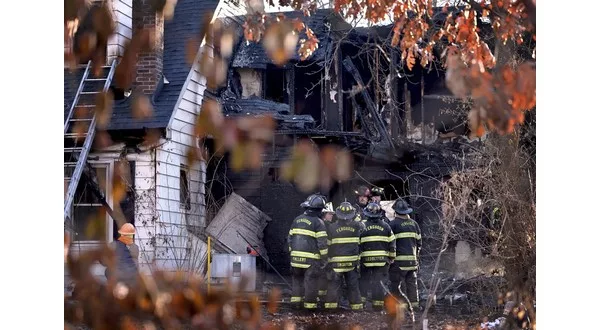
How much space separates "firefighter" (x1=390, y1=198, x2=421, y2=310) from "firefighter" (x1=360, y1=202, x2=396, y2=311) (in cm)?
4

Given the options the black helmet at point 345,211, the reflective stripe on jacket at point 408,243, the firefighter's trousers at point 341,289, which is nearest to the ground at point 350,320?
the firefighter's trousers at point 341,289

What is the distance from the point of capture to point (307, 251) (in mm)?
3939

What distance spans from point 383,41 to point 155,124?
3.90ft

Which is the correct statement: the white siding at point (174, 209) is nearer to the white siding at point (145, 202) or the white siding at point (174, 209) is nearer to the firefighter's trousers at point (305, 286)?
the white siding at point (145, 202)

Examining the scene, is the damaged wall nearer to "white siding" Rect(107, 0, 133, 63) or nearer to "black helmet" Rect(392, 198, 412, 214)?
"white siding" Rect(107, 0, 133, 63)

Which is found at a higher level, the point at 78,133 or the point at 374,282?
the point at 78,133

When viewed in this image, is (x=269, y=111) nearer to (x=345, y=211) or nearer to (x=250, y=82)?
(x=250, y=82)

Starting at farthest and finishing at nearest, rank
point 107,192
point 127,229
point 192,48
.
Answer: point 127,229 < point 107,192 < point 192,48

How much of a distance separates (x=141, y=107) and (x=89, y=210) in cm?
49

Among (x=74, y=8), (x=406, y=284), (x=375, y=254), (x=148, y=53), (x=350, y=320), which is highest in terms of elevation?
(x=74, y=8)

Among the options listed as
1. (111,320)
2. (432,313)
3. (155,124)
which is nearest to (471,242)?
(432,313)

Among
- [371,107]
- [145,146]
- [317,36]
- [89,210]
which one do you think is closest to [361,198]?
[371,107]
